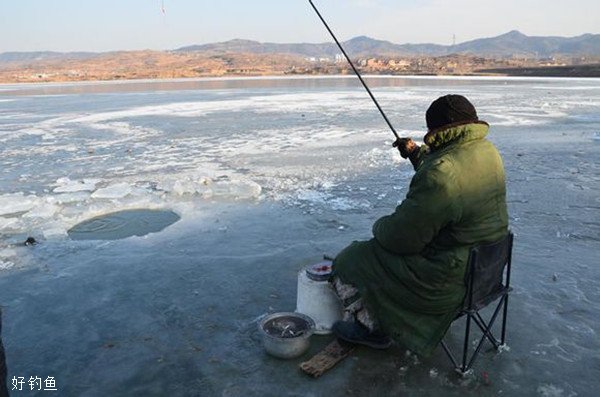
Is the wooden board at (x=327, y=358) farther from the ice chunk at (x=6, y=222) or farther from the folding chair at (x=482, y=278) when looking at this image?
the ice chunk at (x=6, y=222)

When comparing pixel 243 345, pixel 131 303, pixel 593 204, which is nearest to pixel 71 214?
pixel 131 303

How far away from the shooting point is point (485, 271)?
3.02 metres

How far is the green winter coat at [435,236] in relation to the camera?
2.80 meters

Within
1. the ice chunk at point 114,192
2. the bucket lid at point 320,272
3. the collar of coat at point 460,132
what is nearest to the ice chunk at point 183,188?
the ice chunk at point 114,192

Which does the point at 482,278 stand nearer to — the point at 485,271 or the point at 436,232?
the point at 485,271

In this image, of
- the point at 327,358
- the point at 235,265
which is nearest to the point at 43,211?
the point at 235,265

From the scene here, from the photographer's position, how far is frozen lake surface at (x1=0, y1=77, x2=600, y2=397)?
10.8ft

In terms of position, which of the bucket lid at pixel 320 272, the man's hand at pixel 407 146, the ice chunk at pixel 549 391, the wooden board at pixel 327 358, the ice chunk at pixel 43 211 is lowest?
the ice chunk at pixel 549 391

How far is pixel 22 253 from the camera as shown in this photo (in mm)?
5406

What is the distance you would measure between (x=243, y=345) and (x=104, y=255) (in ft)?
8.00

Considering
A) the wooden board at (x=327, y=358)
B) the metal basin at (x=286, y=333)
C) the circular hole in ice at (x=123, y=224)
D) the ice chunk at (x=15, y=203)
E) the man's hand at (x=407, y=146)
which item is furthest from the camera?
the ice chunk at (x=15, y=203)

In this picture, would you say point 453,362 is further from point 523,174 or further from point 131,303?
point 523,174

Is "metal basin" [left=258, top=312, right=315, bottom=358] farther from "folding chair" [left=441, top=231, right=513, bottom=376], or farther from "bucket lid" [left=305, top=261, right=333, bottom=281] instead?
"folding chair" [left=441, top=231, right=513, bottom=376]

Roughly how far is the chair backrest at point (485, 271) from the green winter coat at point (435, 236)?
0.05 meters
